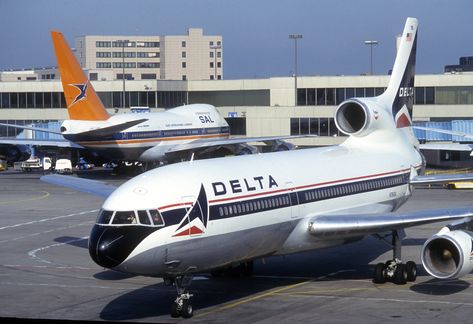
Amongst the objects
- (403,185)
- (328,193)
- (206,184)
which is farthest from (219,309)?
(403,185)

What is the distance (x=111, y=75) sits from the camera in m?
158

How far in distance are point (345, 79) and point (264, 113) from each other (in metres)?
11.1

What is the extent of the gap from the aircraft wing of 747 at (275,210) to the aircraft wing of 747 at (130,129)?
111ft

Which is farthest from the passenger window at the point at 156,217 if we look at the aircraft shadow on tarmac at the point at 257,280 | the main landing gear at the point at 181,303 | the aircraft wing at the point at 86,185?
the aircraft wing at the point at 86,185

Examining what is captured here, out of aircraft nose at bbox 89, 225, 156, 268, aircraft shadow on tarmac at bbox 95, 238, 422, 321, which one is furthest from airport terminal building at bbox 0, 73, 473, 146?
aircraft nose at bbox 89, 225, 156, 268

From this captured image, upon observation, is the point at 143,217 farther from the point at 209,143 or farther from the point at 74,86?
the point at 209,143

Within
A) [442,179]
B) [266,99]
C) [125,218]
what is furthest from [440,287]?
[266,99]

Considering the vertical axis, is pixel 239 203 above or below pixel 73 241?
above

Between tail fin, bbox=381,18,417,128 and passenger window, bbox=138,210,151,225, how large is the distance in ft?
53.3

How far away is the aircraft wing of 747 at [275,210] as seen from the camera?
22.7 meters

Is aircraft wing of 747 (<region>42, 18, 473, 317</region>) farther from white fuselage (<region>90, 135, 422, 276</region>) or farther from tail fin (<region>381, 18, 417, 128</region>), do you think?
tail fin (<region>381, 18, 417, 128</region>)

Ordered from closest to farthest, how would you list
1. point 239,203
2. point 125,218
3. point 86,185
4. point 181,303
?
point 125,218 → point 181,303 → point 239,203 → point 86,185

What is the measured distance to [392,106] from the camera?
120 ft

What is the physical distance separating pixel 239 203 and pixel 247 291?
3.56m
